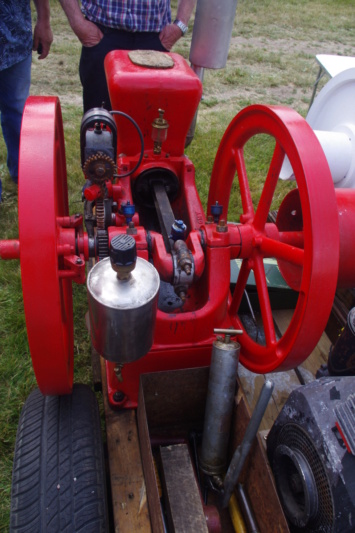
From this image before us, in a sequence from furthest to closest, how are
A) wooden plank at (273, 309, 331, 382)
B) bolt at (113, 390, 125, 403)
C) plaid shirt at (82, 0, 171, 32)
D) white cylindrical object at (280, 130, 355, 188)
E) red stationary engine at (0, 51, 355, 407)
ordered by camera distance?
plaid shirt at (82, 0, 171, 32) → white cylindrical object at (280, 130, 355, 188) → wooden plank at (273, 309, 331, 382) → bolt at (113, 390, 125, 403) → red stationary engine at (0, 51, 355, 407)

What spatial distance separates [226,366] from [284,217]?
828mm

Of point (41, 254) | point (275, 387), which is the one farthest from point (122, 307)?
point (275, 387)

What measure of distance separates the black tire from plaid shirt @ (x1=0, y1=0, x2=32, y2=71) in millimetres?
2006

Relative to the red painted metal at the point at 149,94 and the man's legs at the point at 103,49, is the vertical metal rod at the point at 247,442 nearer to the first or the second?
the red painted metal at the point at 149,94

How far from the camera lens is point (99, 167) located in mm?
1481

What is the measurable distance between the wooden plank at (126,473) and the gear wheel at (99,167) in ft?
2.60

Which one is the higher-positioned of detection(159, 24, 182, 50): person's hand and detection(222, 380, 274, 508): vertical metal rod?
detection(159, 24, 182, 50): person's hand

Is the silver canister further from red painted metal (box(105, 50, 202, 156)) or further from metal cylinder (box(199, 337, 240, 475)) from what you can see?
red painted metal (box(105, 50, 202, 156))

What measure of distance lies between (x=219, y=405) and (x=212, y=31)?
2455mm

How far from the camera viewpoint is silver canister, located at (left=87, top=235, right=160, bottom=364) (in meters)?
1.06

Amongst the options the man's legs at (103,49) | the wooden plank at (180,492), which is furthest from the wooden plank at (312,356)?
the man's legs at (103,49)

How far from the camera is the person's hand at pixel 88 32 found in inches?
103

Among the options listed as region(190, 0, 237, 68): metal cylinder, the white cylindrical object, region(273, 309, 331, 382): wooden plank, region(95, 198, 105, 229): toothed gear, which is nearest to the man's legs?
region(190, 0, 237, 68): metal cylinder

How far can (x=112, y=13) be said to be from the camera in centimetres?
257
